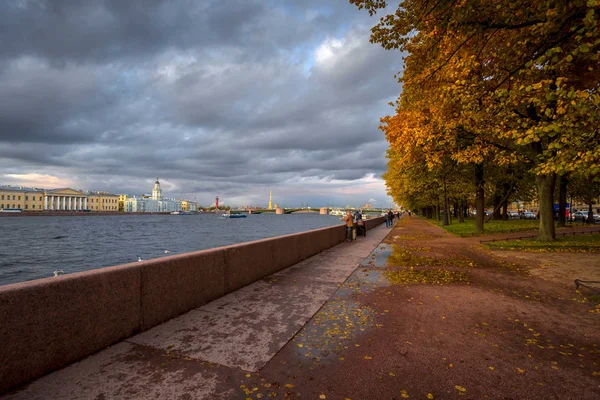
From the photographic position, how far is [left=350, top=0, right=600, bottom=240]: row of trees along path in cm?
643

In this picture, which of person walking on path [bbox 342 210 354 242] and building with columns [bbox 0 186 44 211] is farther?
building with columns [bbox 0 186 44 211]

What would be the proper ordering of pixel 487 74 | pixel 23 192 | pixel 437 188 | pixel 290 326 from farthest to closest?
1. pixel 23 192
2. pixel 437 188
3. pixel 487 74
4. pixel 290 326

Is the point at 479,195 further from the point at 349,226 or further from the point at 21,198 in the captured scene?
the point at 21,198

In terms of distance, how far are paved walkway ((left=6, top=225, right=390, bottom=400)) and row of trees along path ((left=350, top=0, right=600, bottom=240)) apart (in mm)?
6429

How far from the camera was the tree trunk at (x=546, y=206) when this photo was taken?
1459 centimetres

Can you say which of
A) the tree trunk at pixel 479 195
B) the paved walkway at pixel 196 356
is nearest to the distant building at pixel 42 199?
the tree trunk at pixel 479 195

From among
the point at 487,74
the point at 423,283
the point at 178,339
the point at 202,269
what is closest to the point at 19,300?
the point at 178,339

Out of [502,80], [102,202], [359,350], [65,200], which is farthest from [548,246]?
[102,202]

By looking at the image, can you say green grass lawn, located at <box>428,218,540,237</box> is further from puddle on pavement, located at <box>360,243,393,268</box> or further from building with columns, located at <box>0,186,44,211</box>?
building with columns, located at <box>0,186,44,211</box>

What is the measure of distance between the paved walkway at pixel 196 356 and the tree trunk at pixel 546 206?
46.5ft

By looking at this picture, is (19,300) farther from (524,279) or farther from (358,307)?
(524,279)

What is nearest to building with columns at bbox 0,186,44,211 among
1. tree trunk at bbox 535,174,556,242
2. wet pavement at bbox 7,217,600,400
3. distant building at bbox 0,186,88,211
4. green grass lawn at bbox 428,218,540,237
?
distant building at bbox 0,186,88,211

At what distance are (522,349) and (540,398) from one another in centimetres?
118

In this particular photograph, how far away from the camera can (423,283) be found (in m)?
7.64
